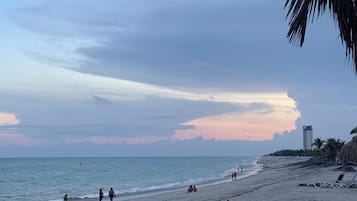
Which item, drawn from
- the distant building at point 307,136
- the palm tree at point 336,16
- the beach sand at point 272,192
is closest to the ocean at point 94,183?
the beach sand at point 272,192

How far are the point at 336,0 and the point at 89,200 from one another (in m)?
43.6

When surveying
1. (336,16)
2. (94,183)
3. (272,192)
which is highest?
(336,16)

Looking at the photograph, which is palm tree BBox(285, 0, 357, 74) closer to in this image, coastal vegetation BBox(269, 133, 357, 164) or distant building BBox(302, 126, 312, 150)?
coastal vegetation BBox(269, 133, 357, 164)

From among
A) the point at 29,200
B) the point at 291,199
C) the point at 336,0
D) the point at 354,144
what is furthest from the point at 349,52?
the point at 354,144

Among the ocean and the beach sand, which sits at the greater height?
the beach sand

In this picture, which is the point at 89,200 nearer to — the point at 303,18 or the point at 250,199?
the point at 250,199

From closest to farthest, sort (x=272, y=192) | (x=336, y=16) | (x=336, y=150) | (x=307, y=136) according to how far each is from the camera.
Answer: (x=336, y=16) → (x=272, y=192) → (x=336, y=150) → (x=307, y=136)

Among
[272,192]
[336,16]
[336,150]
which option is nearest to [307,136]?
[336,150]

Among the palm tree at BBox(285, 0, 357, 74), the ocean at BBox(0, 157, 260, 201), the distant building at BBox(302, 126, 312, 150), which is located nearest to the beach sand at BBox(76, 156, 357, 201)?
the ocean at BBox(0, 157, 260, 201)

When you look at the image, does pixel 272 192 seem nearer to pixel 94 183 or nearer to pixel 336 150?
pixel 94 183

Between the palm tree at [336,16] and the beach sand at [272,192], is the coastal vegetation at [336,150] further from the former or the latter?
the palm tree at [336,16]

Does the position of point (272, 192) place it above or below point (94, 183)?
above

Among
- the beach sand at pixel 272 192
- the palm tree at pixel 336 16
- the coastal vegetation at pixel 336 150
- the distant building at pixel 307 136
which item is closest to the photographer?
the palm tree at pixel 336 16

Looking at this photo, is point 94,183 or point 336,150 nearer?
point 94,183
